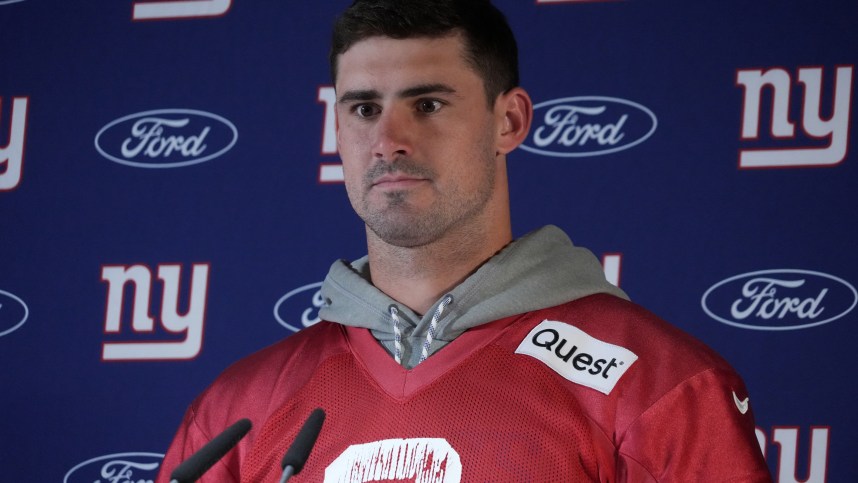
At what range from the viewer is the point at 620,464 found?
1.96 meters

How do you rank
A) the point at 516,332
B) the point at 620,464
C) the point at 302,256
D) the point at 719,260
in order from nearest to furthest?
the point at 620,464 < the point at 516,332 < the point at 719,260 < the point at 302,256

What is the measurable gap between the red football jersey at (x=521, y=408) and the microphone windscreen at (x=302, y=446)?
0.38 m

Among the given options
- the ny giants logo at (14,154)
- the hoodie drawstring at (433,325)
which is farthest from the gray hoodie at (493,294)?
the ny giants logo at (14,154)

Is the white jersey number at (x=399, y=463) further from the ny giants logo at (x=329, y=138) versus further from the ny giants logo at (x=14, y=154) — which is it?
the ny giants logo at (x=14, y=154)

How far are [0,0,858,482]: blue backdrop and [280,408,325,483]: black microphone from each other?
4.30 ft

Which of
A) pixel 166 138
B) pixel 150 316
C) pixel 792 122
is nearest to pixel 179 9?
pixel 166 138

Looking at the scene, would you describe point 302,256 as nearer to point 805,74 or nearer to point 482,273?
point 482,273

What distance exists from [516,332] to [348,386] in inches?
11.0

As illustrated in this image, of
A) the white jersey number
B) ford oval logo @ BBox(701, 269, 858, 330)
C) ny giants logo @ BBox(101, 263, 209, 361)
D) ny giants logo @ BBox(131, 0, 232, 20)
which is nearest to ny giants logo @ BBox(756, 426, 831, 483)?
ford oval logo @ BBox(701, 269, 858, 330)

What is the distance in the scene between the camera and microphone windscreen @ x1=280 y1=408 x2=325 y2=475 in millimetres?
1559

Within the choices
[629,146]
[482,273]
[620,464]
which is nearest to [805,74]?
[629,146]

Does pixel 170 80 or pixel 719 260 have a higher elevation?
pixel 170 80

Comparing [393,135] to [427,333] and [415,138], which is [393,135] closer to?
[415,138]

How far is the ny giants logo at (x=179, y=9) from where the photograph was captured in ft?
10.6
